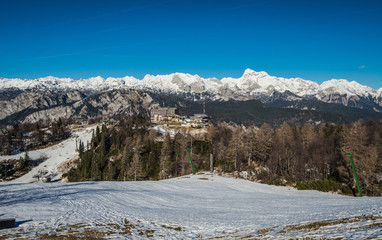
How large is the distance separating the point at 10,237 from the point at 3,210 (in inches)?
275

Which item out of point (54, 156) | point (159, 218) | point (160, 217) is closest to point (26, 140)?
point (54, 156)

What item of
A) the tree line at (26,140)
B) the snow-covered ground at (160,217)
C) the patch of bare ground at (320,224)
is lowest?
the snow-covered ground at (160,217)

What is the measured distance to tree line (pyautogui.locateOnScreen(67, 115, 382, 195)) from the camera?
5075 cm

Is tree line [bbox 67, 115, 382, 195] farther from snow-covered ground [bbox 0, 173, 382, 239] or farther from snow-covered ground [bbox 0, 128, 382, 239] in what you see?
snow-covered ground [bbox 0, 173, 382, 239]

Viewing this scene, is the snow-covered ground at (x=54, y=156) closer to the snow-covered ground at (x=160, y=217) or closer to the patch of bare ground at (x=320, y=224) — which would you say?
the snow-covered ground at (x=160, y=217)

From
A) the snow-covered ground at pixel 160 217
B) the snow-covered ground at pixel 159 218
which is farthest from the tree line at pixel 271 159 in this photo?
the snow-covered ground at pixel 159 218

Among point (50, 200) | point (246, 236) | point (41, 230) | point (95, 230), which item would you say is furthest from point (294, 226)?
point (50, 200)

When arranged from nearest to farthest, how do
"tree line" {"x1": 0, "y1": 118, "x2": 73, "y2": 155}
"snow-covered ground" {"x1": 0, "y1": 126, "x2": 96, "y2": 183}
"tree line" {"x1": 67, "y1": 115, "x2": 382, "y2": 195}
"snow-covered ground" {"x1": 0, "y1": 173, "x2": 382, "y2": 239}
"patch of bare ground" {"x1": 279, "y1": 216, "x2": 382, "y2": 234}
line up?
1. "patch of bare ground" {"x1": 279, "y1": 216, "x2": 382, "y2": 234}
2. "snow-covered ground" {"x1": 0, "y1": 173, "x2": 382, "y2": 239}
3. "tree line" {"x1": 67, "y1": 115, "x2": 382, "y2": 195}
4. "snow-covered ground" {"x1": 0, "y1": 126, "x2": 96, "y2": 183}
5. "tree line" {"x1": 0, "y1": 118, "x2": 73, "y2": 155}

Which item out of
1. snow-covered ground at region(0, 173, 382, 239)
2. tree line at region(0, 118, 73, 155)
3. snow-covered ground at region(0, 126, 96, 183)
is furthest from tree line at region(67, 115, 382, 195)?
tree line at region(0, 118, 73, 155)

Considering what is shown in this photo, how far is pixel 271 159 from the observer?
67.6 m

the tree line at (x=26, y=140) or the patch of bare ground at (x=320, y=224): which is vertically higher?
the tree line at (x=26, y=140)

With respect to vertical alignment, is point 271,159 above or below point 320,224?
above

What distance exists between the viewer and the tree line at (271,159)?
50750 millimetres

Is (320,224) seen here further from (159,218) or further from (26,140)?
(26,140)
